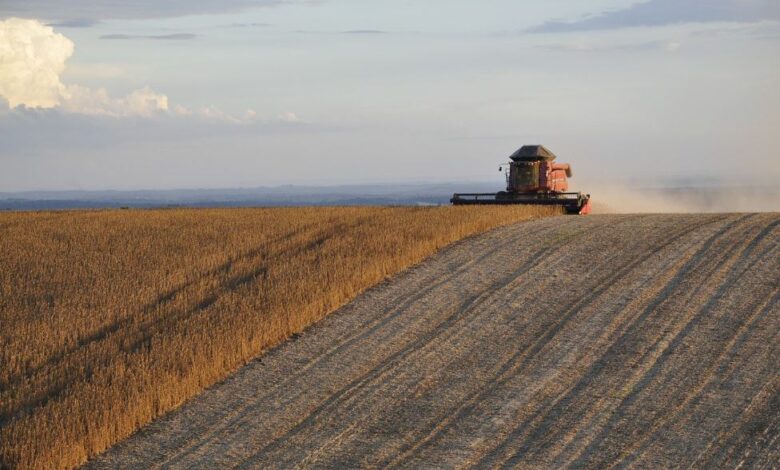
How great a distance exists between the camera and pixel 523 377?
12.5m

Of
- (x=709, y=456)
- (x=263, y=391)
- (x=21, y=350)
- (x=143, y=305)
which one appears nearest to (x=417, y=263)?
(x=143, y=305)

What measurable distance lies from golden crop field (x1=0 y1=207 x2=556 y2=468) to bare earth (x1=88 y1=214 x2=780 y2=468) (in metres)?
0.39

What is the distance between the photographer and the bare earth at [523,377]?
10.4 metres

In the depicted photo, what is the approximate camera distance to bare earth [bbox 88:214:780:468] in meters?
10.4

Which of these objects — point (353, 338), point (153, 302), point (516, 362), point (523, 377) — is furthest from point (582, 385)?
point (153, 302)

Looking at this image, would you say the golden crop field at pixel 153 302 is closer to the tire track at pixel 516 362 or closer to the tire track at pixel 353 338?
the tire track at pixel 353 338

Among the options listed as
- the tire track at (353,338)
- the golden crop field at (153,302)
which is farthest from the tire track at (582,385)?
the golden crop field at (153,302)

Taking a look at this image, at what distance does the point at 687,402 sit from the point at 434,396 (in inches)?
123

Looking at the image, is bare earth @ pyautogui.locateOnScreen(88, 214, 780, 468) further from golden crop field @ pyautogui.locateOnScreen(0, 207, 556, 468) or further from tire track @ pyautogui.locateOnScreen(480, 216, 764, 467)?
golden crop field @ pyautogui.locateOnScreen(0, 207, 556, 468)

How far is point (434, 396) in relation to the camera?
12031mm

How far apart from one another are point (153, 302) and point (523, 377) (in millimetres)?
7016

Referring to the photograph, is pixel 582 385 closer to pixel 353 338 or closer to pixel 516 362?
pixel 516 362

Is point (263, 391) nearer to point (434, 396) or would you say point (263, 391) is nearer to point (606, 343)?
point (434, 396)

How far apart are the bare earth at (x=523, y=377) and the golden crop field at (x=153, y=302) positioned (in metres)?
0.39
